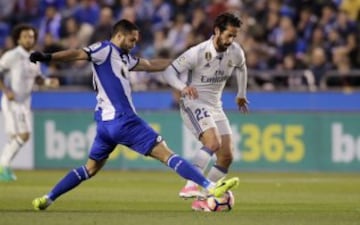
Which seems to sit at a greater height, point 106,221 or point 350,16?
point 350,16

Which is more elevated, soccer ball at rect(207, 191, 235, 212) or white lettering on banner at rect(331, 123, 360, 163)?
soccer ball at rect(207, 191, 235, 212)

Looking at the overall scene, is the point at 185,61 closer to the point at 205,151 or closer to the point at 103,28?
the point at 205,151

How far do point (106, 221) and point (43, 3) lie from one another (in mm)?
16668

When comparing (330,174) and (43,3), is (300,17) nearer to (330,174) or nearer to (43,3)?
(330,174)

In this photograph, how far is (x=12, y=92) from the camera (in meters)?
19.5

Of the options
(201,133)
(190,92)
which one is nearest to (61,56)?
(190,92)

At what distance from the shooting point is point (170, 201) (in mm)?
14805

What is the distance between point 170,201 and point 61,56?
330cm

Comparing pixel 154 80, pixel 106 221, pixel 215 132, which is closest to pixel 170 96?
pixel 154 80

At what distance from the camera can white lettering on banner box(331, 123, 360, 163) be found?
21812mm

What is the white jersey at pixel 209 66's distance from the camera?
555 inches

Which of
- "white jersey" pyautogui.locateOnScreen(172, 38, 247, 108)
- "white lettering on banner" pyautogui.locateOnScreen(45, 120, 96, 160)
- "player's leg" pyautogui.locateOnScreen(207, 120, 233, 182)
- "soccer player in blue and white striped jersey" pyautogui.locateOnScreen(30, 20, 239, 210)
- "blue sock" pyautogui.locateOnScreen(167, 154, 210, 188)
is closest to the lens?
"blue sock" pyautogui.locateOnScreen(167, 154, 210, 188)

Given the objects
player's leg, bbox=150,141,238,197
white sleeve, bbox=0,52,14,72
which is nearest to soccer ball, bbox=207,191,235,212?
player's leg, bbox=150,141,238,197

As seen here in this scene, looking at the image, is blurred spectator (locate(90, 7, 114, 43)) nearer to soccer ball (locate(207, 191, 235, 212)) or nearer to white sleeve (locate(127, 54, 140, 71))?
white sleeve (locate(127, 54, 140, 71))
